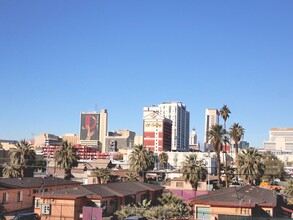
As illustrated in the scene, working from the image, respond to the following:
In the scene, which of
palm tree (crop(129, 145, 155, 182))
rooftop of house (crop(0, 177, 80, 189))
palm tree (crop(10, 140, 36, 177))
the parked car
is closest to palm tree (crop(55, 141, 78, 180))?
palm tree (crop(10, 140, 36, 177))

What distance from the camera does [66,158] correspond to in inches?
2763

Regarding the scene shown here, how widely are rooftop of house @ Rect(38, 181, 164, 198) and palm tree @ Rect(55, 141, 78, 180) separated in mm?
18337

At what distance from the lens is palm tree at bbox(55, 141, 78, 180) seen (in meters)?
69.9

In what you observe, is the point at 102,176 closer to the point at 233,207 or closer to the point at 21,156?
the point at 21,156

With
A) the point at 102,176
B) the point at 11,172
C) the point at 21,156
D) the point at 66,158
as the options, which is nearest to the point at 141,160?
the point at 102,176

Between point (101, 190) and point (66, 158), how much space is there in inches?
1044

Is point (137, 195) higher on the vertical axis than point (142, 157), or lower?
lower

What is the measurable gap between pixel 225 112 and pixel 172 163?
82.3 m

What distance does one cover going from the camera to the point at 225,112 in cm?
10550

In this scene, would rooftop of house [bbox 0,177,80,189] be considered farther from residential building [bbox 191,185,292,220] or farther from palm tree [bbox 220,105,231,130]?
palm tree [bbox 220,105,231,130]

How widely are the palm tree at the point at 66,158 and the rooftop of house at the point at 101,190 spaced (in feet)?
60.2

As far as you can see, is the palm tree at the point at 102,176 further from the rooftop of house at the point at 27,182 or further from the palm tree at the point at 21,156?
the rooftop of house at the point at 27,182

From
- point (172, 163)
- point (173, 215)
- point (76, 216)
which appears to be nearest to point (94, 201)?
point (76, 216)

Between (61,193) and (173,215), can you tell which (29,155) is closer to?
(61,193)
